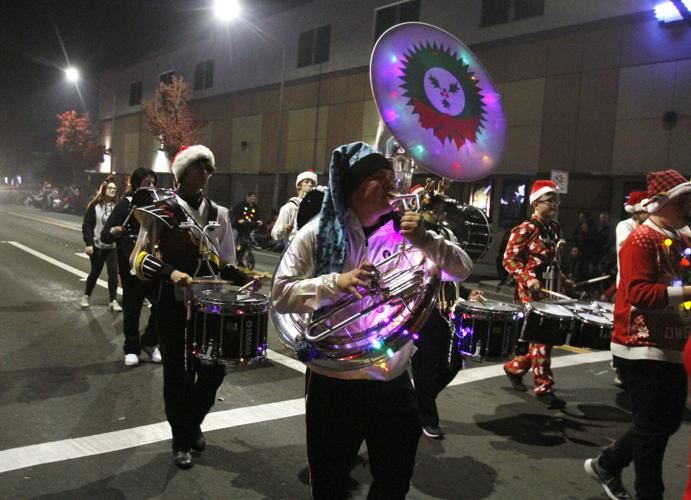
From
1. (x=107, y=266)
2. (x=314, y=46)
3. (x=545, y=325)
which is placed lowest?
(x=107, y=266)

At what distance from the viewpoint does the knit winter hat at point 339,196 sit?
8.32ft

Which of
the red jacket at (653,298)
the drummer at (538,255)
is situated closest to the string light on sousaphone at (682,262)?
the red jacket at (653,298)

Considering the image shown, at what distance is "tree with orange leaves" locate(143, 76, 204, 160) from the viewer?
36812 mm

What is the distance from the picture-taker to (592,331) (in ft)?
14.9

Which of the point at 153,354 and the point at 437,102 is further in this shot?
the point at 153,354

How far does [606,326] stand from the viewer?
446 centimetres

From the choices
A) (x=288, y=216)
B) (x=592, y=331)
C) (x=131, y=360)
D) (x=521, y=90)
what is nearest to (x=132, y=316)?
(x=131, y=360)

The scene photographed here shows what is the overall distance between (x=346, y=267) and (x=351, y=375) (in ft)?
1.44

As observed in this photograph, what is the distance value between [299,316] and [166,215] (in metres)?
1.61

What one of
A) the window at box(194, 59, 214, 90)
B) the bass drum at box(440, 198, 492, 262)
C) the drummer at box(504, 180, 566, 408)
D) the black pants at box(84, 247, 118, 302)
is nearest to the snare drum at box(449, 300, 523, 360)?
the bass drum at box(440, 198, 492, 262)

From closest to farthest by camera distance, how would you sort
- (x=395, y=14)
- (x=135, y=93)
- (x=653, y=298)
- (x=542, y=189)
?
1. (x=653, y=298)
2. (x=542, y=189)
3. (x=395, y=14)
4. (x=135, y=93)

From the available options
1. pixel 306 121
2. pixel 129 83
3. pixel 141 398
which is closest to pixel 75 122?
pixel 129 83

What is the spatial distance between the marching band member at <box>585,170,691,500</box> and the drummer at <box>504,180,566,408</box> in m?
1.98

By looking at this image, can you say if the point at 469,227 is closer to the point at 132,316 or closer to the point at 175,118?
the point at 132,316
